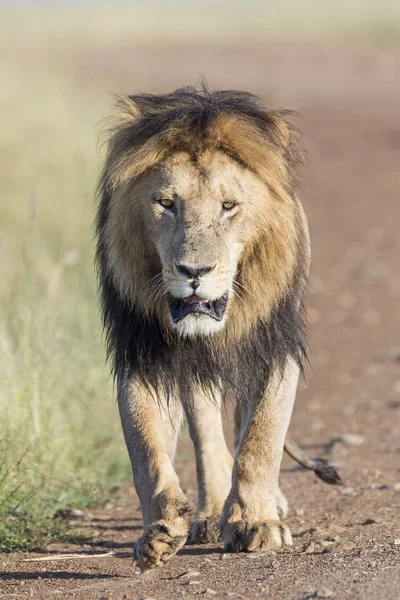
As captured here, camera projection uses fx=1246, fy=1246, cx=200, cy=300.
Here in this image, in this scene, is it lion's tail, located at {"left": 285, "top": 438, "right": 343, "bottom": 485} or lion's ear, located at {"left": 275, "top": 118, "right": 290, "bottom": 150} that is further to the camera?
lion's tail, located at {"left": 285, "top": 438, "right": 343, "bottom": 485}

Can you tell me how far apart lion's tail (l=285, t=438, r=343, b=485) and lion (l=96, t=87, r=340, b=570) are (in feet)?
2.29

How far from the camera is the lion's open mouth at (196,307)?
4301 mm

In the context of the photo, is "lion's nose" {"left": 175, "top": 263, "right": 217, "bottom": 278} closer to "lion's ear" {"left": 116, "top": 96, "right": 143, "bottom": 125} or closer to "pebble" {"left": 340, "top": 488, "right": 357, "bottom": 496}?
"lion's ear" {"left": 116, "top": 96, "right": 143, "bottom": 125}

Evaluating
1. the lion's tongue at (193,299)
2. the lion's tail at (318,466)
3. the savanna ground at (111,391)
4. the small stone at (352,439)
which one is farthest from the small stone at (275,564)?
the small stone at (352,439)

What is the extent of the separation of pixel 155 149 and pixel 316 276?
20.0 feet

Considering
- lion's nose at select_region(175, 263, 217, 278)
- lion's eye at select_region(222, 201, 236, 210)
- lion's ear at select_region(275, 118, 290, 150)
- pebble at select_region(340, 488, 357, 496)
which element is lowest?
pebble at select_region(340, 488, 357, 496)

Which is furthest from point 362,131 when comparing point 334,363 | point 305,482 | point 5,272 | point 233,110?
point 233,110

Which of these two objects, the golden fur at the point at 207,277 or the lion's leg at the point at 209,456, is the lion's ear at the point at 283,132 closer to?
the golden fur at the point at 207,277

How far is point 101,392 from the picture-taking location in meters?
6.70

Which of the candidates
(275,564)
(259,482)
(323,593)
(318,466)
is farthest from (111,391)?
(323,593)

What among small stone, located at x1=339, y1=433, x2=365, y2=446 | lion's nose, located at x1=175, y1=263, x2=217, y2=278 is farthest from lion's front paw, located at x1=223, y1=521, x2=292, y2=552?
small stone, located at x1=339, y1=433, x2=365, y2=446

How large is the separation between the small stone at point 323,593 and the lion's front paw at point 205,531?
126cm

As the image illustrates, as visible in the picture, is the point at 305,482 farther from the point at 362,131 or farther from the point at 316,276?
the point at 362,131

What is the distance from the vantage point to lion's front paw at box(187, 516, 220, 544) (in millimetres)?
4922
